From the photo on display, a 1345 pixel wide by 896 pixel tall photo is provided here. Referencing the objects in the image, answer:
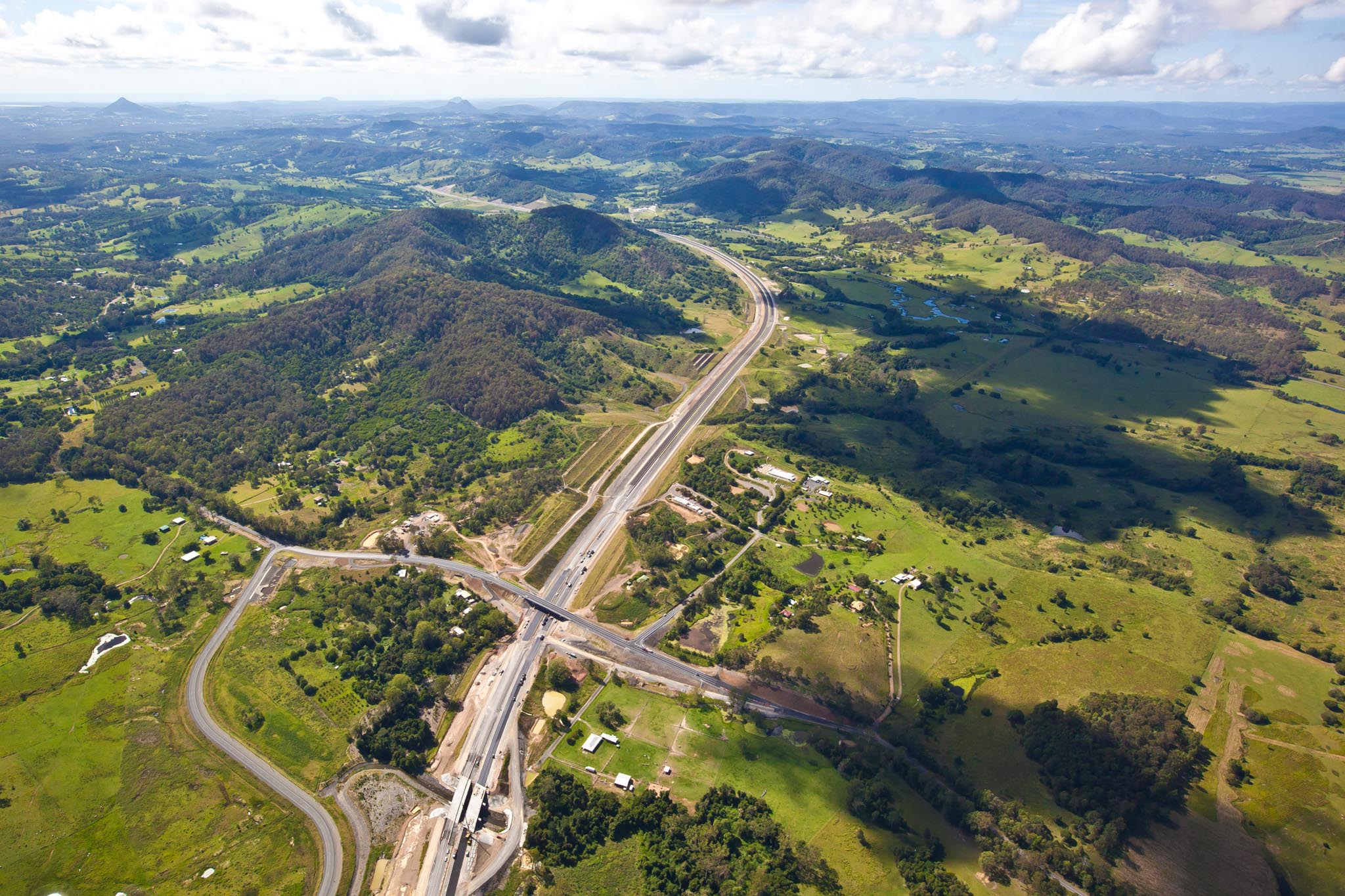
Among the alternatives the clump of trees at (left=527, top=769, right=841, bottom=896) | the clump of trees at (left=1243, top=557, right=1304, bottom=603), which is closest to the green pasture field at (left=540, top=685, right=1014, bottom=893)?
the clump of trees at (left=527, top=769, right=841, bottom=896)

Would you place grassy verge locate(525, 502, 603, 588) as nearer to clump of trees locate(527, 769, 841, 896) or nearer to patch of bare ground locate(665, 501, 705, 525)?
patch of bare ground locate(665, 501, 705, 525)

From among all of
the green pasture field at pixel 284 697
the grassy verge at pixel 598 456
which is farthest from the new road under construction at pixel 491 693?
the grassy verge at pixel 598 456

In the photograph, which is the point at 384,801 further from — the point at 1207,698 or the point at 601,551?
the point at 1207,698

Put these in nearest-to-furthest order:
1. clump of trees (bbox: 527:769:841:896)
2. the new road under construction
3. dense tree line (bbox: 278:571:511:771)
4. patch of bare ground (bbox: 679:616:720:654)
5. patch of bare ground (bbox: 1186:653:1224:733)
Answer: clump of trees (bbox: 527:769:841:896) → the new road under construction → dense tree line (bbox: 278:571:511:771) → patch of bare ground (bbox: 1186:653:1224:733) → patch of bare ground (bbox: 679:616:720:654)

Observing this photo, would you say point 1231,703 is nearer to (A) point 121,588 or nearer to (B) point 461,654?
(B) point 461,654

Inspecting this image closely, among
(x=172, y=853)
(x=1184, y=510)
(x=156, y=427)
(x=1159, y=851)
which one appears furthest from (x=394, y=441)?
(x=1184, y=510)

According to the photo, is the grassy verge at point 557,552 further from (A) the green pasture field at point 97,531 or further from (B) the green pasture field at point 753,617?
(A) the green pasture field at point 97,531
